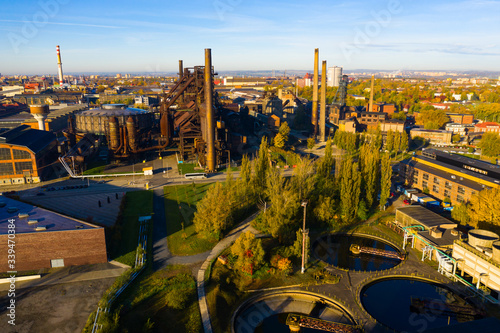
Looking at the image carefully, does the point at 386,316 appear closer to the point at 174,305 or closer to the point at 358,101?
the point at 174,305

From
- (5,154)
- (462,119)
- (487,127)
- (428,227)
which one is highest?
(5,154)

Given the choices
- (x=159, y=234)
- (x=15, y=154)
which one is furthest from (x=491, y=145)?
(x=15, y=154)

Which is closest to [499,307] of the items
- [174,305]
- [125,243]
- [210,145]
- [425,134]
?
[174,305]

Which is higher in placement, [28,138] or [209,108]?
[209,108]

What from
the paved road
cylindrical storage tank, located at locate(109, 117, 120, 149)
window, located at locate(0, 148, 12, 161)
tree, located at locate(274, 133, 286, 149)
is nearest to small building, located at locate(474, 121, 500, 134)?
tree, located at locate(274, 133, 286, 149)

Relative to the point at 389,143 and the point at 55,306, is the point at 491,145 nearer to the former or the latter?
the point at 389,143

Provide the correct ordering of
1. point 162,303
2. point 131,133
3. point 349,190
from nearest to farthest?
point 162,303
point 349,190
point 131,133
